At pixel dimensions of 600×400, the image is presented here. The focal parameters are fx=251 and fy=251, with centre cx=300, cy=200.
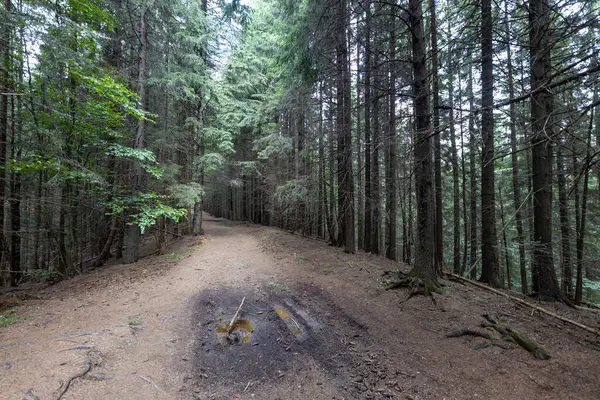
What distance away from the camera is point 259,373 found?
3.78 metres

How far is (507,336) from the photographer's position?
4359 millimetres

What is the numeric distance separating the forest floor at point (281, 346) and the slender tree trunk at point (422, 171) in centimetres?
86

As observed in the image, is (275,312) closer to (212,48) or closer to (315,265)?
(315,265)

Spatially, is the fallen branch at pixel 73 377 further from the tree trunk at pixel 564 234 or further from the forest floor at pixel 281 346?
the tree trunk at pixel 564 234

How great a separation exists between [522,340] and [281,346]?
13.1ft

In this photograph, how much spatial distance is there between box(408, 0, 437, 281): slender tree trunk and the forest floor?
2.82 ft

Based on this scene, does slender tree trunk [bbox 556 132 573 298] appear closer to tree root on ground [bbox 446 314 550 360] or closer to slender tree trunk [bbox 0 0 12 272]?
tree root on ground [bbox 446 314 550 360]

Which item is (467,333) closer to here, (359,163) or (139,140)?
(359,163)

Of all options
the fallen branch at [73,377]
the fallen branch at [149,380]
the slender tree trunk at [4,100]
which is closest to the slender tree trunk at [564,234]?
the fallen branch at [149,380]

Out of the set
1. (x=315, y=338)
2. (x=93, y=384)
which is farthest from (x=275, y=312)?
(x=93, y=384)

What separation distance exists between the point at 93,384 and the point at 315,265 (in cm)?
624

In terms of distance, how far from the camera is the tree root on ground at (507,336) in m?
3.89

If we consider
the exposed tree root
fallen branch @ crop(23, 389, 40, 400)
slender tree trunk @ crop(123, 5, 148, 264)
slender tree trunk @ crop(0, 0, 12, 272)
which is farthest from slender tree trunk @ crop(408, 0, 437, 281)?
slender tree trunk @ crop(123, 5, 148, 264)

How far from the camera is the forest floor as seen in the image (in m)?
3.32
